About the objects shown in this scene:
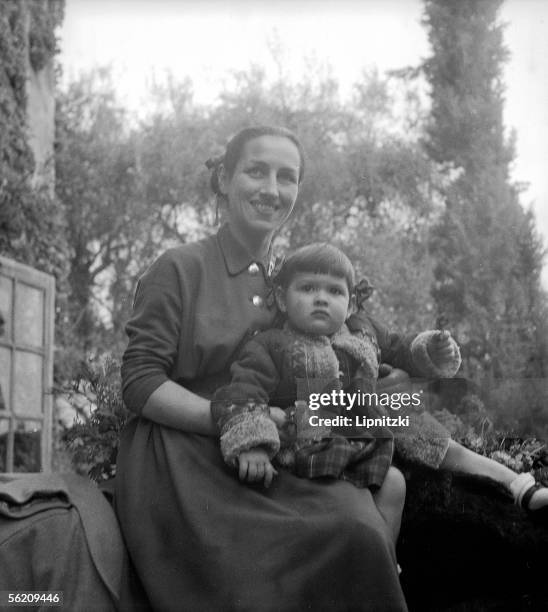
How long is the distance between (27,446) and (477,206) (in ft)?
8.09

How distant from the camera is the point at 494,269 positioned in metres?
3.03

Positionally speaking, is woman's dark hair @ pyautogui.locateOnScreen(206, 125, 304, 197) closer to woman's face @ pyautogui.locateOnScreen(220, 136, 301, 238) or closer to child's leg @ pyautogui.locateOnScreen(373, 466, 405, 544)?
woman's face @ pyautogui.locateOnScreen(220, 136, 301, 238)

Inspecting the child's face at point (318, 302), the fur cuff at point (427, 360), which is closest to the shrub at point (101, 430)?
the child's face at point (318, 302)

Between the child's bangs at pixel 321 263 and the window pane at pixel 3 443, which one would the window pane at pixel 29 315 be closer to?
the window pane at pixel 3 443

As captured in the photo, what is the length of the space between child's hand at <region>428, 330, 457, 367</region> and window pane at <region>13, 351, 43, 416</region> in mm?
2741

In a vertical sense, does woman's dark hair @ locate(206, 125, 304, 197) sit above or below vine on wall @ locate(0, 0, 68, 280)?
below

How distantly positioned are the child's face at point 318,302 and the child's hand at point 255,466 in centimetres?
27

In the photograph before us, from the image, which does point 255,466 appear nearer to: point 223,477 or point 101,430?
point 223,477

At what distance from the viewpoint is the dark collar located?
1.59m

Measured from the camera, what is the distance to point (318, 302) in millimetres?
1446

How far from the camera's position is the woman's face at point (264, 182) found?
62.2 inches

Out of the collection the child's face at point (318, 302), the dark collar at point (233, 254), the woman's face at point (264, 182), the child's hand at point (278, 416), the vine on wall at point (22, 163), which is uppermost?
the vine on wall at point (22, 163)

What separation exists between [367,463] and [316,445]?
10cm

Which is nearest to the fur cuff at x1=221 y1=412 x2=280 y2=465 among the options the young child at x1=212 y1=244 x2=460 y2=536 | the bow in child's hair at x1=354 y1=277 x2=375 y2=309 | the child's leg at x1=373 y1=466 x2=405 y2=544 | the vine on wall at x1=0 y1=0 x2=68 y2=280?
the young child at x1=212 y1=244 x2=460 y2=536
